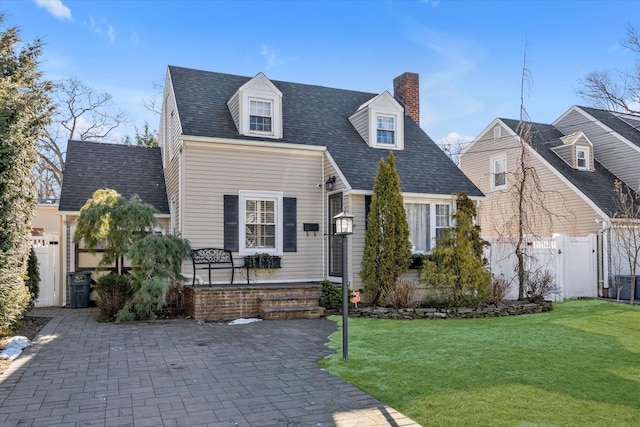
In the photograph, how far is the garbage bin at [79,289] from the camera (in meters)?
12.4

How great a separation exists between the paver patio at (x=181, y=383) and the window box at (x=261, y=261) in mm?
3095

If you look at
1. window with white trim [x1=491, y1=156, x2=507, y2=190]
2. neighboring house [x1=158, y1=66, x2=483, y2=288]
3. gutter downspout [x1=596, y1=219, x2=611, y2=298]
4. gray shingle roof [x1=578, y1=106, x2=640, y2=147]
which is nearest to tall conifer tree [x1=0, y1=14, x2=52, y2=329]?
neighboring house [x1=158, y1=66, x2=483, y2=288]

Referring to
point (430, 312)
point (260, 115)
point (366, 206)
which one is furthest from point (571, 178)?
point (260, 115)

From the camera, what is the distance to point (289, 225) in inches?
482

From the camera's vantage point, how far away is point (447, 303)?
10828 mm

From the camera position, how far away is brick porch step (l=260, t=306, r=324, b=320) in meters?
10.1

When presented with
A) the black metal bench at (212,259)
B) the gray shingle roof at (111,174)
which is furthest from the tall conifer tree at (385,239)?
the gray shingle roof at (111,174)

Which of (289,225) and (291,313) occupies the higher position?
(289,225)

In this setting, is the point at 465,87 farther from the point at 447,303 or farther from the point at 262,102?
the point at 447,303

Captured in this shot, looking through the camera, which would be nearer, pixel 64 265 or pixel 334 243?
pixel 334 243

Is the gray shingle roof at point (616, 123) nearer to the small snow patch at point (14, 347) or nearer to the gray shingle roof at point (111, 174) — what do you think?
the gray shingle roof at point (111, 174)

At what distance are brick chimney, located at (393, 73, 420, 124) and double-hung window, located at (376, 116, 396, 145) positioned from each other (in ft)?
8.44

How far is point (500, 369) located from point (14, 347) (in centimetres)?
699

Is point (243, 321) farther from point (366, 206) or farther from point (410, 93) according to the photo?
point (410, 93)
